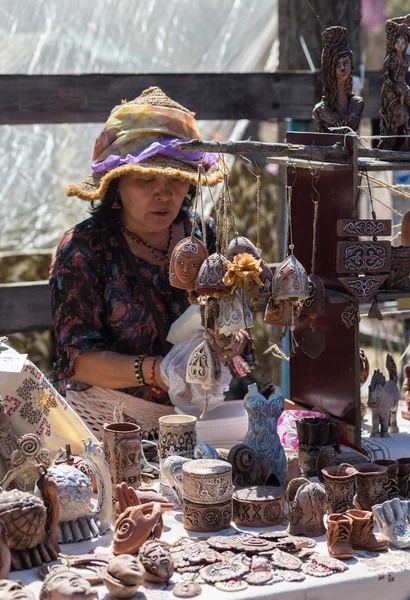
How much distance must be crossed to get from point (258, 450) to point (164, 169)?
1.04 metres

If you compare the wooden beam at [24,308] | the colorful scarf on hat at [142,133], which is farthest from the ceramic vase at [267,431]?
the wooden beam at [24,308]

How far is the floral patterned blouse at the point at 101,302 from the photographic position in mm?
2949

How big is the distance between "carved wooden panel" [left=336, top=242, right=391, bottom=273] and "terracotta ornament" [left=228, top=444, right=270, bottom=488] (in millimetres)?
612

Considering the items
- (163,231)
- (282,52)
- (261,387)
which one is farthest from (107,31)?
(261,387)

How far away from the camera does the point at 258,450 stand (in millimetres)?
2262

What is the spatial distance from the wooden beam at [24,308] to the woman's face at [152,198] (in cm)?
86

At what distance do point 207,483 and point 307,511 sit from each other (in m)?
0.23

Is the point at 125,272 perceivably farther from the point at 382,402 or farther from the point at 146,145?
the point at 382,402

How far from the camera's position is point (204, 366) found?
97.0 inches

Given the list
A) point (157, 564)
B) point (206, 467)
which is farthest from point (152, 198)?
point (157, 564)

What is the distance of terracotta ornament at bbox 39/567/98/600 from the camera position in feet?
5.34

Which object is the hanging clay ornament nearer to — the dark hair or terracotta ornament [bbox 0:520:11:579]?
terracotta ornament [bbox 0:520:11:579]

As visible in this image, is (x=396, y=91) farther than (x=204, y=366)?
Yes

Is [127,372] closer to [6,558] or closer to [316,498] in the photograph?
[316,498]
